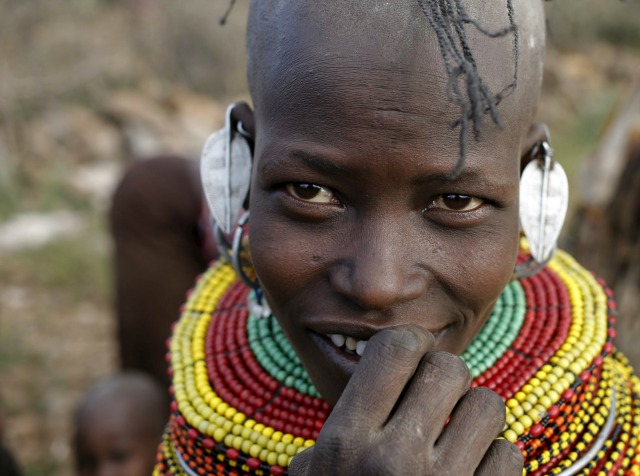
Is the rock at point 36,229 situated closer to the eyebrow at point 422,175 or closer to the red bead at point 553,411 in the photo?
the eyebrow at point 422,175

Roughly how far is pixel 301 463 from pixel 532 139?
2.64ft

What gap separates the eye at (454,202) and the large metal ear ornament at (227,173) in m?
0.53

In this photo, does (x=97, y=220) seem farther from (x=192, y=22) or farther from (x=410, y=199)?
(x=410, y=199)

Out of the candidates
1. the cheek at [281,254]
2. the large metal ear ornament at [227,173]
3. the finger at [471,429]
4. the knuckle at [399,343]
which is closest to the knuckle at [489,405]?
the finger at [471,429]

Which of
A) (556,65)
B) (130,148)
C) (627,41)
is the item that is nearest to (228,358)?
(130,148)

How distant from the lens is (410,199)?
1.13 metres

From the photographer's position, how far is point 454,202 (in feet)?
3.83

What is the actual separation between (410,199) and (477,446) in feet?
1.40

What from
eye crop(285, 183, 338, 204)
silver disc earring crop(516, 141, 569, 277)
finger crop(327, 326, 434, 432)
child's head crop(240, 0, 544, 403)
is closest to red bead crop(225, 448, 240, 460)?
child's head crop(240, 0, 544, 403)

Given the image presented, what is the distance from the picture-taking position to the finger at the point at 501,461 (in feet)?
3.30

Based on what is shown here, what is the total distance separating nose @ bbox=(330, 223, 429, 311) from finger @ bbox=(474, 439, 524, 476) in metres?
0.29

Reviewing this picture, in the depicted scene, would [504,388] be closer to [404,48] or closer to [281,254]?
[281,254]

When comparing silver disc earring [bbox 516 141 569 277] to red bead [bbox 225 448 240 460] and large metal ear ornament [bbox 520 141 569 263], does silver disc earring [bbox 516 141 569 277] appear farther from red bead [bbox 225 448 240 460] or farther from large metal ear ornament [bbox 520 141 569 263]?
red bead [bbox 225 448 240 460]

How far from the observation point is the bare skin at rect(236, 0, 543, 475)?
3.31 feet
